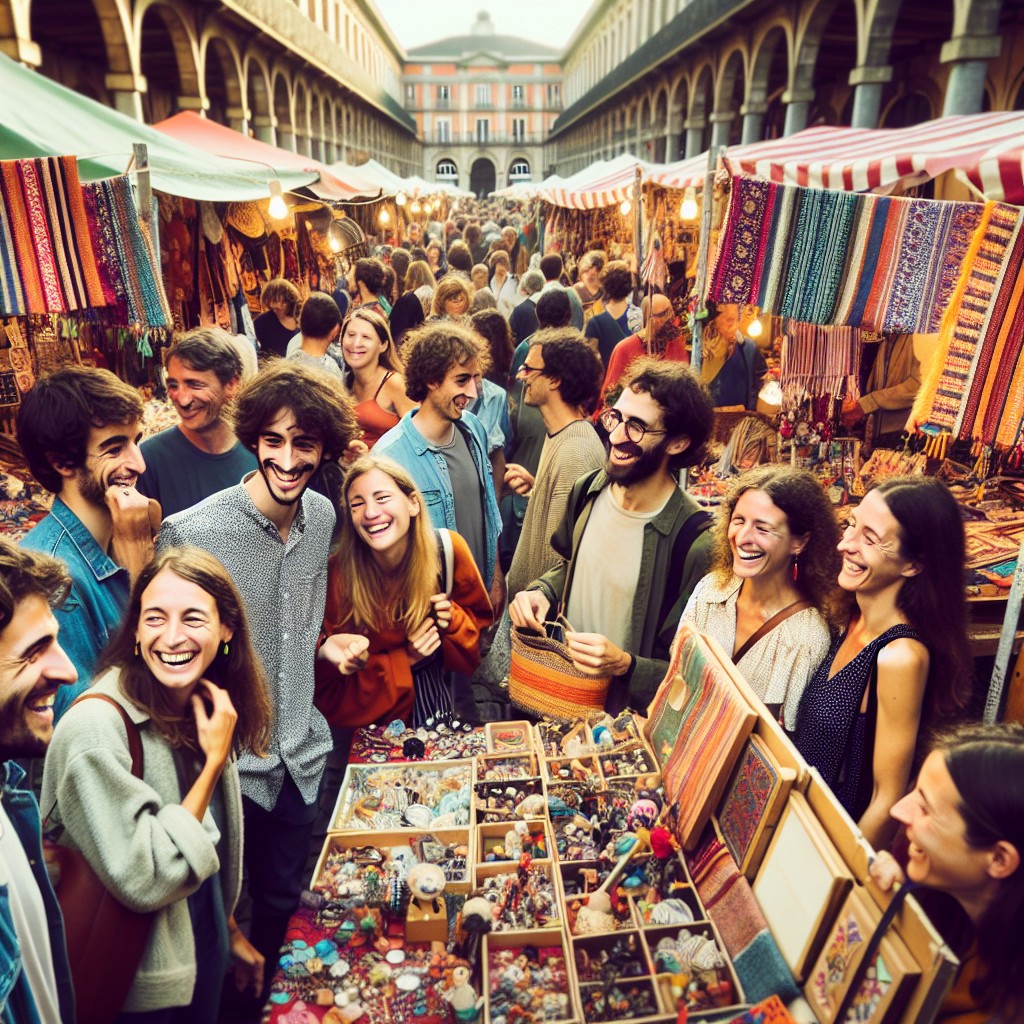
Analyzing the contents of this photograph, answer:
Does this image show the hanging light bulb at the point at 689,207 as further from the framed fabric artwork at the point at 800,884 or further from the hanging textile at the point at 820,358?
the framed fabric artwork at the point at 800,884

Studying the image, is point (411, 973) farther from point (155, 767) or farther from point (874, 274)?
point (874, 274)

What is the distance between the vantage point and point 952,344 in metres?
2.91

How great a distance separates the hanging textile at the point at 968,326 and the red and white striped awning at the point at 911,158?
549 mm

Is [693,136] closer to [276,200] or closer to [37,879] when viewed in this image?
[276,200]

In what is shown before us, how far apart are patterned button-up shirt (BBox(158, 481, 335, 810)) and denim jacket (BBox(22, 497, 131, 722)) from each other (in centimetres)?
19

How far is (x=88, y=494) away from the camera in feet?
7.56

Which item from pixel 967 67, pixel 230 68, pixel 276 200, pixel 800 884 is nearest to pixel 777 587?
pixel 800 884

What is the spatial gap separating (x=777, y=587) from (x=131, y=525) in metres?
2.00

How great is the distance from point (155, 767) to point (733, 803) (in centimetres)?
137

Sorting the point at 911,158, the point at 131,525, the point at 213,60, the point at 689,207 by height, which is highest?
the point at 213,60

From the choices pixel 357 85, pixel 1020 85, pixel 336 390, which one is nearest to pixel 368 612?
pixel 336 390

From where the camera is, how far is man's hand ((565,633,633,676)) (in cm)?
247

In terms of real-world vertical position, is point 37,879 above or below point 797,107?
below

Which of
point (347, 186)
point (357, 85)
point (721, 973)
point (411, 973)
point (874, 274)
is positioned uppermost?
point (357, 85)
